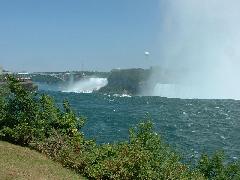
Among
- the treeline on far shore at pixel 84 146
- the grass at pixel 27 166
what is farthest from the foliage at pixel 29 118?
the grass at pixel 27 166

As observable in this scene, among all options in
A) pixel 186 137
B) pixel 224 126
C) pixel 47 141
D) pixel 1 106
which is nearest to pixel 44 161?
pixel 47 141

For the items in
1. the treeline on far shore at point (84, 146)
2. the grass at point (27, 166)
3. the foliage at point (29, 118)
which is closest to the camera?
the grass at point (27, 166)

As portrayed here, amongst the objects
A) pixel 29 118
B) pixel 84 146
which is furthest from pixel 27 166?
pixel 29 118

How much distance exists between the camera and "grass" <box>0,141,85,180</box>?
13453 mm

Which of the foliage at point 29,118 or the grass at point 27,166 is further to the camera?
the foliage at point 29,118

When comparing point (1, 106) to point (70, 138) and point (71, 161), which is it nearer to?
point (70, 138)

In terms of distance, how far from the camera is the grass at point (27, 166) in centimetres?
1345

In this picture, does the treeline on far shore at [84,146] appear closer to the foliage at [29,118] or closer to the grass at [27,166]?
the foliage at [29,118]

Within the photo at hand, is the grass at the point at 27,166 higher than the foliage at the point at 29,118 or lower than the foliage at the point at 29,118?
lower

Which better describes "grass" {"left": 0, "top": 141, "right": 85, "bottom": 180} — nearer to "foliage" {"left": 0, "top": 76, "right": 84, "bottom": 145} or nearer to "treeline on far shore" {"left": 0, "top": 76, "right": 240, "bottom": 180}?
"treeline on far shore" {"left": 0, "top": 76, "right": 240, "bottom": 180}

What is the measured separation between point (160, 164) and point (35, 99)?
6240 mm

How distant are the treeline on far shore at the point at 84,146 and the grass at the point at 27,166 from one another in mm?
629

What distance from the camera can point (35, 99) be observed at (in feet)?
62.1

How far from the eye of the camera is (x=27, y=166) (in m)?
14.5
